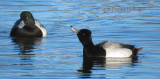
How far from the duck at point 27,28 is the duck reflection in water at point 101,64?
5.13 m

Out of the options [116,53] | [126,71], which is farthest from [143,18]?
[126,71]

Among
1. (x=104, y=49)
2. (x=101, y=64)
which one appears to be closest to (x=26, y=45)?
(x=104, y=49)

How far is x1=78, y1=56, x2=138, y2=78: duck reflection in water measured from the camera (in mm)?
14288

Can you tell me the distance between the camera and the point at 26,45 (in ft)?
61.6

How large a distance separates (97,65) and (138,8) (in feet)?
41.9

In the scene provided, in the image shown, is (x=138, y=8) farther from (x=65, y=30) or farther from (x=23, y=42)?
(x=23, y=42)

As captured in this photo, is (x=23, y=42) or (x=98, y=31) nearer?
(x=23, y=42)

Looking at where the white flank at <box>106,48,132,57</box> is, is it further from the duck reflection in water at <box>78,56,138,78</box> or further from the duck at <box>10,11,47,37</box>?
the duck at <box>10,11,47,37</box>

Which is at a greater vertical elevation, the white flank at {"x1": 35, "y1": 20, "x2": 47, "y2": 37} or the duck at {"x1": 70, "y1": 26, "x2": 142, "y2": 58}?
the duck at {"x1": 70, "y1": 26, "x2": 142, "y2": 58}

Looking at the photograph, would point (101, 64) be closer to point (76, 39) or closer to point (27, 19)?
point (76, 39)

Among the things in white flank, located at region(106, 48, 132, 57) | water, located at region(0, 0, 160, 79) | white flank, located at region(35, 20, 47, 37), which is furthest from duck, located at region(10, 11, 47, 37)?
white flank, located at region(106, 48, 132, 57)

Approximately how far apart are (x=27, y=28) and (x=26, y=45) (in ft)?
7.94

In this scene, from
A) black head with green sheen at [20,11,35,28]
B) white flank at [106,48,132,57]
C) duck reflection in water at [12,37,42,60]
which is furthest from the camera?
black head with green sheen at [20,11,35,28]

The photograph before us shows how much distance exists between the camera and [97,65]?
49.2ft
